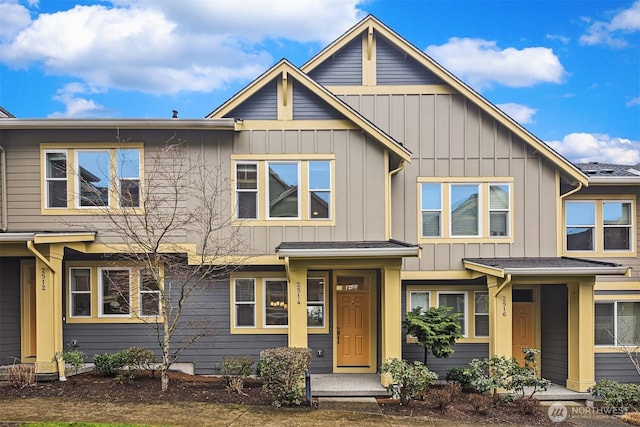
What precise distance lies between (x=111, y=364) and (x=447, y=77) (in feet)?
37.1

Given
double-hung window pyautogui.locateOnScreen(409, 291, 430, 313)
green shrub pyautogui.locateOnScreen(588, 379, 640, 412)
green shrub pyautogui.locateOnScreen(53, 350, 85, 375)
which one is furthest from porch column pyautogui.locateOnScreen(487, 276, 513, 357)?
green shrub pyautogui.locateOnScreen(53, 350, 85, 375)

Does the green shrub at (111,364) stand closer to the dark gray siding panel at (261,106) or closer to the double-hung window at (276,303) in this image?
the double-hung window at (276,303)

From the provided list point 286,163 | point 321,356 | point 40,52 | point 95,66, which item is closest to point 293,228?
point 286,163

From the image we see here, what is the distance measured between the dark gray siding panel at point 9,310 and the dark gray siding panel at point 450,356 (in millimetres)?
10156

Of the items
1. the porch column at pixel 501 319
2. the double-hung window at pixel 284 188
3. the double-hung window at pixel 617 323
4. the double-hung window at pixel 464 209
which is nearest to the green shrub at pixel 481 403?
the porch column at pixel 501 319

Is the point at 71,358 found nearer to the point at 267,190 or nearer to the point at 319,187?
the point at 267,190

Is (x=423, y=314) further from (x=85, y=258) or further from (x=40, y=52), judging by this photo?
(x=40, y=52)

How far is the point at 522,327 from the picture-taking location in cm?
1364

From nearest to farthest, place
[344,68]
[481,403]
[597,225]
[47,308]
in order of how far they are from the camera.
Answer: [481,403]
[47,308]
[597,225]
[344,68]

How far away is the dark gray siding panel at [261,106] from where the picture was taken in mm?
12273

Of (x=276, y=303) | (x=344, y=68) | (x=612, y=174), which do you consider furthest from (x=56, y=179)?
(x=612, y=174)

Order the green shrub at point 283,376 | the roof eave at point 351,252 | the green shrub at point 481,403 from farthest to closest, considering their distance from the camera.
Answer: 1. the roof eave at point 351,252
2. the green shrub at point 481,403
3. the green shrub at point 283,376

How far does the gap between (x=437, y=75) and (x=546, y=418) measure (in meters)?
8.95

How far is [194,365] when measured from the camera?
1241 centimetres
